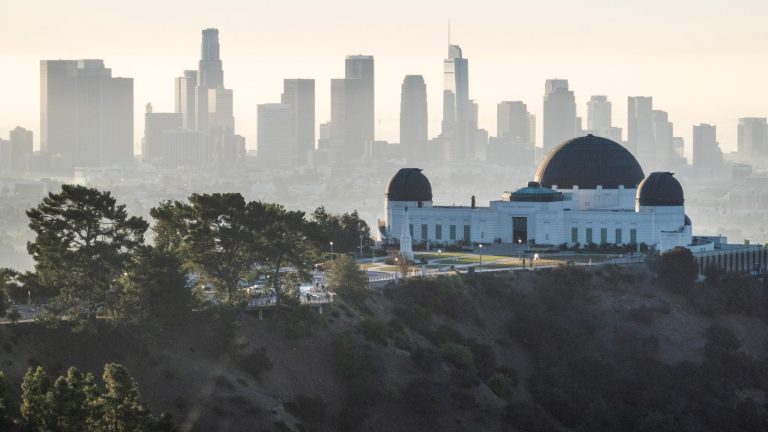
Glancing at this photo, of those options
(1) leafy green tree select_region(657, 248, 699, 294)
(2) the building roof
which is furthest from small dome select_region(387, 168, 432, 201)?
(1) leafy green tree select_region(657, 248, 699, 294)

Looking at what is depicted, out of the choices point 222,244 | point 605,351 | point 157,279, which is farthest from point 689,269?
point 157,279

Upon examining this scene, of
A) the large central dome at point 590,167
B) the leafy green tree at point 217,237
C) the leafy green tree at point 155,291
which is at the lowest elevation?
the leafy green tree at point 155,291

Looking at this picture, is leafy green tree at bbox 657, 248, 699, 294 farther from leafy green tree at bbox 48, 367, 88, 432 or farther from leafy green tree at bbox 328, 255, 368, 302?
leafy green tree at bbox 48, 367, 88, 432

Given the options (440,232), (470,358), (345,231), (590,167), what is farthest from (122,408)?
(590,167)

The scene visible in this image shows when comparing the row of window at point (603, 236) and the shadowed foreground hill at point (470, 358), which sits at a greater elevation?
the row of window at point (603, 236)

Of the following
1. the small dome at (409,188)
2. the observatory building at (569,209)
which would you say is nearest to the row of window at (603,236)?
the observatory building at (569,209)

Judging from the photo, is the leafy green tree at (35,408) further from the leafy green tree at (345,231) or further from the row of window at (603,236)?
the row of window at (603,236)
